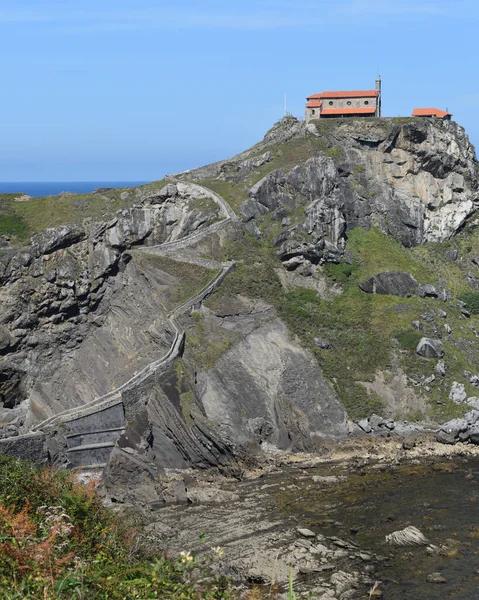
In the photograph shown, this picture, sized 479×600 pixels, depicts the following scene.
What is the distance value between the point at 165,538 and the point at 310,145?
5106cm

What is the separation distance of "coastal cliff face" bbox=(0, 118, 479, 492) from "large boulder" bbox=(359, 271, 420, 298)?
13 centimetres

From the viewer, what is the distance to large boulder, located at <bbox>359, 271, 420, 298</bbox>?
251 feet

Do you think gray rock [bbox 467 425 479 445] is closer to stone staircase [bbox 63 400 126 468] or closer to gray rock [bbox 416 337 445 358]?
gray rock [bbox 416 337 445 358]

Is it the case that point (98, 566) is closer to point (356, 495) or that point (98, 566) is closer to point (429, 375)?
point (356, 495)

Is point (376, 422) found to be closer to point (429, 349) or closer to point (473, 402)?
point (473, 402)

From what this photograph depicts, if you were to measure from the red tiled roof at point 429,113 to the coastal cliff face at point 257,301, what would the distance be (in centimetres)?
170

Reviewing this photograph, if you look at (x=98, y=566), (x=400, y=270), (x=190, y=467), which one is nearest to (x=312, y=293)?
(x=400, y=270)

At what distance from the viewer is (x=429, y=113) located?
90.1 metres

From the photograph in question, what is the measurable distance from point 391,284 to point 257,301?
1401 centimetres

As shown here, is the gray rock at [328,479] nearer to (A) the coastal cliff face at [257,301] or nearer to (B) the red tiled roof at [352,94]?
(A) the coastal cliff face at [257,301]

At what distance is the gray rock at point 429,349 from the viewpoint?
6938 cm

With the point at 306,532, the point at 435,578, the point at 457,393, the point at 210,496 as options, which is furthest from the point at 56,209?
the point at 435,578

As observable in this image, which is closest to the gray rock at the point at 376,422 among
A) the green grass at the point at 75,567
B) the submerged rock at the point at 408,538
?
the submerged rock at the point at 408,538

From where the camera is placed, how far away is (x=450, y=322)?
75562 mm
